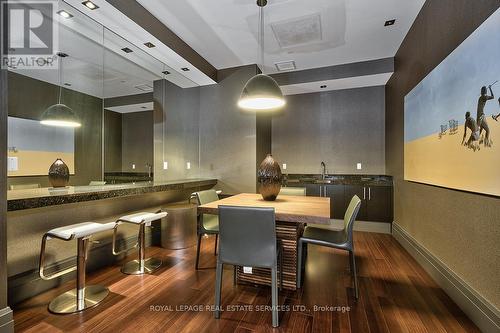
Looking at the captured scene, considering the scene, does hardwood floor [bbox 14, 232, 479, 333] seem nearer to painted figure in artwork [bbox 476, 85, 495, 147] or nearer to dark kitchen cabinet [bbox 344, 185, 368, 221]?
painted figure in artwork [bbox 476, 85, 495, 147]

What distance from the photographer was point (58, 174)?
2.32 m

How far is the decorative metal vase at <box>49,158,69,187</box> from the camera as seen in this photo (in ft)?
7.59

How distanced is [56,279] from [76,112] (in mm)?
1868

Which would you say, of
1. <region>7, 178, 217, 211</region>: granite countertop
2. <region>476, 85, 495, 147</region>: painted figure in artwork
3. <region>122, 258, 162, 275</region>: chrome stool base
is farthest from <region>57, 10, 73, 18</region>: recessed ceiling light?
<region>476, 85, 495, 147</region>: painted figure in artwork

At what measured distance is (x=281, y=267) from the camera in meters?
2.10

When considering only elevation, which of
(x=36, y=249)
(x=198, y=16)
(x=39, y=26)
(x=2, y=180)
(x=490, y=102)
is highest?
(x=198, y=16)

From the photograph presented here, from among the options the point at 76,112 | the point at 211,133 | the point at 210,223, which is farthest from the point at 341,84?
the point at 76,112

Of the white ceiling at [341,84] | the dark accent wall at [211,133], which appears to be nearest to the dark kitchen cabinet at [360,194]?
the dark accent wall at [211,133]

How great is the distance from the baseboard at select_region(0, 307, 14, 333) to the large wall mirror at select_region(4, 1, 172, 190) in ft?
4.04

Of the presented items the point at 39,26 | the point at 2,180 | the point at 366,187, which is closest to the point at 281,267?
the point at 2,180

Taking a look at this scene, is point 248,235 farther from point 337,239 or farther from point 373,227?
point 373,227

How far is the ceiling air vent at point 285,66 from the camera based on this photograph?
3.89m

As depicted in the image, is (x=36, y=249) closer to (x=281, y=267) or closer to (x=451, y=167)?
(x=281, y=267)

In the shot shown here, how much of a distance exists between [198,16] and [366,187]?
3755 mm
